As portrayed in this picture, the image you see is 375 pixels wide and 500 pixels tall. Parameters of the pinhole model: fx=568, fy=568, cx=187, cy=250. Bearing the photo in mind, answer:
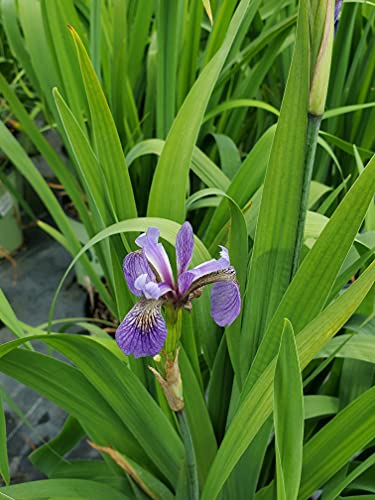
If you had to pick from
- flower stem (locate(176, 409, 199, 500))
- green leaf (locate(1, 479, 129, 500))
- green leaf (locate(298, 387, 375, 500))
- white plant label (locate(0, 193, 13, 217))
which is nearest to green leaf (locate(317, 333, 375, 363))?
green leaf (locate(298, 387, 375, 500))

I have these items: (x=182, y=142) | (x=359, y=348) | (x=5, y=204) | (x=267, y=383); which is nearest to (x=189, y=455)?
(x=267, y=383)

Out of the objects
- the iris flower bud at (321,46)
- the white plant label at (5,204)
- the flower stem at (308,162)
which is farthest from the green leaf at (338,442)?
the white plant label at (5,204)

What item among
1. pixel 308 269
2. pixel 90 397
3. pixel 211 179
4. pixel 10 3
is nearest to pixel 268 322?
pixel 308 269

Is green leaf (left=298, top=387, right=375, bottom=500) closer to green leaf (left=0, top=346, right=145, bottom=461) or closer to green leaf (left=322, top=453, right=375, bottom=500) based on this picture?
green leaf (left=322, top=453, right=375, bottom=500)

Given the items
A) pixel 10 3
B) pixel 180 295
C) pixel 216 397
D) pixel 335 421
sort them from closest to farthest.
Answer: pixel 180 295
pixel 335 421
pixel 216 397
pixel 10 3

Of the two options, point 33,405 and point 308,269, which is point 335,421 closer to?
point 308,269

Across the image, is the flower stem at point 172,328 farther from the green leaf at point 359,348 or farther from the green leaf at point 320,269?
the green leaf at point 359,348
